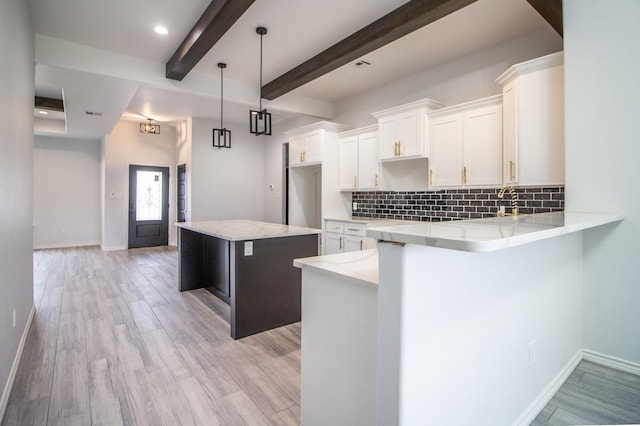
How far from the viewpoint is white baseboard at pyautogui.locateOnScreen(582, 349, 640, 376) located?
221cm

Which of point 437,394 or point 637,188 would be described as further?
point 637,188

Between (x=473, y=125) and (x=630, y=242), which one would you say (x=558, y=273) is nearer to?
(x=630, y=242)

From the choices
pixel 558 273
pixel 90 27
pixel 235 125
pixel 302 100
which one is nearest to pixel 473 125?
pixel 558 273

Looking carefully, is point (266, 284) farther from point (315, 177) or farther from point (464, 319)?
point (315, 177)

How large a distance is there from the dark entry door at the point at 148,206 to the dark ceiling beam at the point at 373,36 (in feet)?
15.9

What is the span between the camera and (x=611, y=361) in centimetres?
229

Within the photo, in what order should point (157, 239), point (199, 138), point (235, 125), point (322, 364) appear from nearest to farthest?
point (322, 364) → point (199, 138) → point (235, 125) → point (157, 239)

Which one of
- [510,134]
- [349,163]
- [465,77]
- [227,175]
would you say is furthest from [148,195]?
[510,134]

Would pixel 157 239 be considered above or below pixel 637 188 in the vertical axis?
below

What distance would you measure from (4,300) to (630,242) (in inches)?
161

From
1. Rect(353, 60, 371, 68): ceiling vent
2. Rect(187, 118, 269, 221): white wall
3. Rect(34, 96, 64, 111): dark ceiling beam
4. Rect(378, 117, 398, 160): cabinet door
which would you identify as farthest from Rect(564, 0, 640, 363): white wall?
Rect(34, 96, 64, 111): dark ceiling beam

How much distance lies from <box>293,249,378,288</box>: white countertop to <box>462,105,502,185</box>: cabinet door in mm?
2194

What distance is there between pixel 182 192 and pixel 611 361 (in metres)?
7.78

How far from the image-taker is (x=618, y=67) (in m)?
2.22
